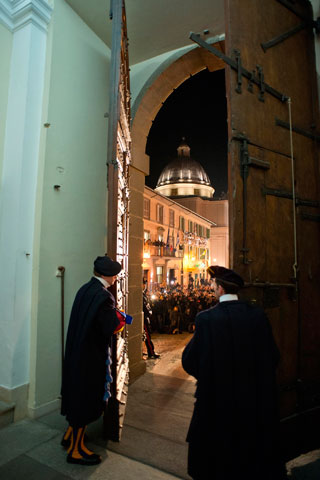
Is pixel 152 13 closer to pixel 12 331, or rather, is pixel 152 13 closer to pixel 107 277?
pixel 107 277

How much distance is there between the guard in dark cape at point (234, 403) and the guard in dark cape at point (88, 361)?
1.11m

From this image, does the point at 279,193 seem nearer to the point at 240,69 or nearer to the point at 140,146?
the point at 240,69

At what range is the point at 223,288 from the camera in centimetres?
240

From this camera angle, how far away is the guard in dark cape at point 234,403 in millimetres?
2152

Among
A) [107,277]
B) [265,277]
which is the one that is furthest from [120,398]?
[265,277]

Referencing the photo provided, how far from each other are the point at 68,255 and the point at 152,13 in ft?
14.3

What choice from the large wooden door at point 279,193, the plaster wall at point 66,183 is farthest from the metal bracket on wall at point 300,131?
the plaster wall at point 66,183

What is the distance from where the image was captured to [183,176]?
2834 centimetres

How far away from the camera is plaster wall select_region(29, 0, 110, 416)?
3.94 metres

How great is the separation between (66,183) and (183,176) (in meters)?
24.8

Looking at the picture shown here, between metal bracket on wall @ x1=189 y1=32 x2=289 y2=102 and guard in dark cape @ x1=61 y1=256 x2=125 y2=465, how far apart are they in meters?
2.33

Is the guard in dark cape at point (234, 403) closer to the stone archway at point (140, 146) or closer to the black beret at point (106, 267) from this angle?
the black beret at point (106, 267)

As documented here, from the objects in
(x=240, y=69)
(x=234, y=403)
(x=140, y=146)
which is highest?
(x=140, y=146)

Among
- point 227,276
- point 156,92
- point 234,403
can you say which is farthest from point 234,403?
point 156,92
